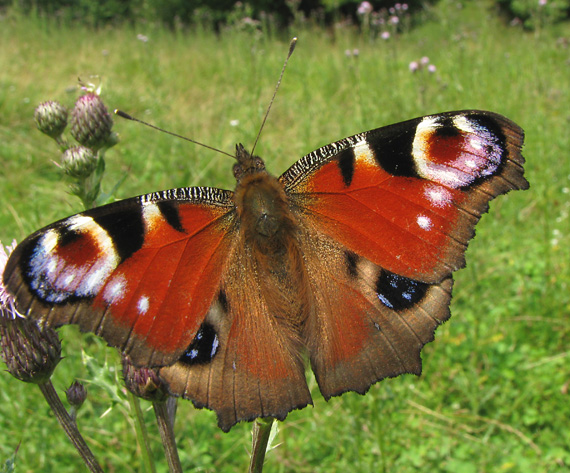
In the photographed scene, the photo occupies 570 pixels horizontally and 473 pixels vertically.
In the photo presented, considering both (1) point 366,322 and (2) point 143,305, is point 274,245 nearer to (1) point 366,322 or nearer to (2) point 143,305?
(1) point 366,322

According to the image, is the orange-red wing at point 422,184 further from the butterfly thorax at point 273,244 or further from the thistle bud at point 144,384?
the thistle bud at point 144,384

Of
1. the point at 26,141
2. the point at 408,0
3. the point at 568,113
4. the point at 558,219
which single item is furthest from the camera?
the point at 408,0

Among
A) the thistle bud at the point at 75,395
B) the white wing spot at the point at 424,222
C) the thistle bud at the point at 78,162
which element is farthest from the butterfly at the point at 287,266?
the thistle bud at the point at 78,162

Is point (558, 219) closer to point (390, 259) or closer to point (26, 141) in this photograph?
point (390, 259)

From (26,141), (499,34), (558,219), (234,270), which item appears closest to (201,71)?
(26,141)

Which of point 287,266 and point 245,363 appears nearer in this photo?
point 245,363

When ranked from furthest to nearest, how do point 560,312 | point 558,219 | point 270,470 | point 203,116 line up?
point 203,116
point 558,219
point 560,312
point 270,470

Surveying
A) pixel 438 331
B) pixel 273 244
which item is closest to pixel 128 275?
pixel 273 244
